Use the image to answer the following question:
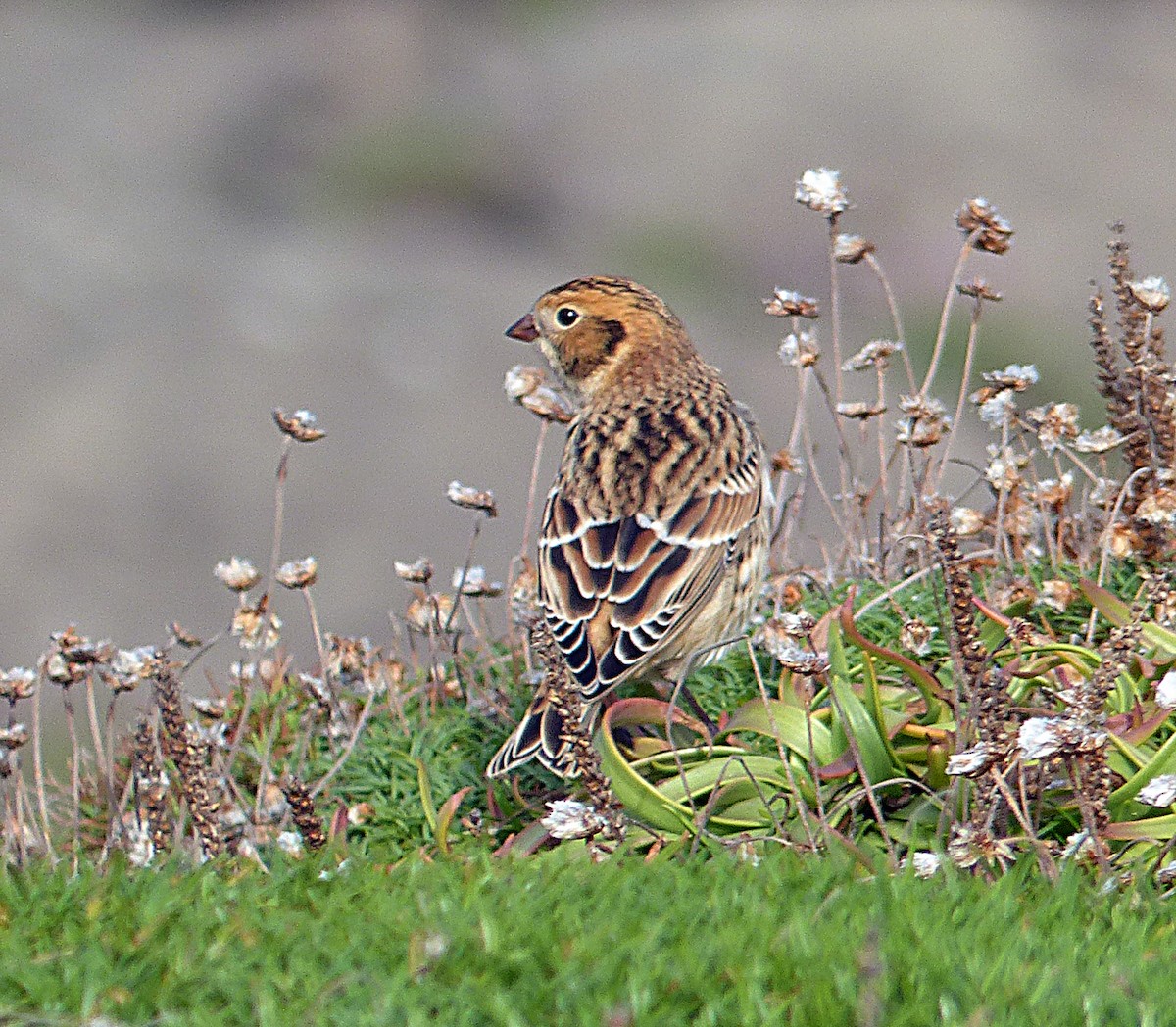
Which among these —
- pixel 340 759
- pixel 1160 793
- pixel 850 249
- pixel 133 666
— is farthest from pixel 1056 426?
pixel 133 666

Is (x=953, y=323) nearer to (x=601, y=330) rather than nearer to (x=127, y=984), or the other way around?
(x=601, y=330)

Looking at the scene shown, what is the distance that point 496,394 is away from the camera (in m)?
11.5

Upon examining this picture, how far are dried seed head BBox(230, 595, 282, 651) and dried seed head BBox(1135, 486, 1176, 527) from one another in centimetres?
240

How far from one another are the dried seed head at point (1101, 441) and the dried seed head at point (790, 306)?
87 centimetres

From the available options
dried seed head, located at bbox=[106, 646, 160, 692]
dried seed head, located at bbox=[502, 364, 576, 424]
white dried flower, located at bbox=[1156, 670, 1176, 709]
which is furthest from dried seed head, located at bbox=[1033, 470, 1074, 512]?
dried seed head, located at bbox=[106, 646, 160, 692]

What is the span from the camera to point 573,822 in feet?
11.2

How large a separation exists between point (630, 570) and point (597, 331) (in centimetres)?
124

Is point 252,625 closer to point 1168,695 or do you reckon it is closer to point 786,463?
point 786,463

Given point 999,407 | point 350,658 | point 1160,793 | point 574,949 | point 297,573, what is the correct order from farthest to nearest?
point 350,658, point 999,407, point 297,573, point 1160,793, point 574,949

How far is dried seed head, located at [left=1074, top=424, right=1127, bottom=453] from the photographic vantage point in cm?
468

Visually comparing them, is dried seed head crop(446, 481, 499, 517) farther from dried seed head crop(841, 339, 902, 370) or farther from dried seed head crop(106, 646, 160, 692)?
dried seed head crop(841, 339, 902, 370)

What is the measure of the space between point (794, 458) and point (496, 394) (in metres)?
6.12

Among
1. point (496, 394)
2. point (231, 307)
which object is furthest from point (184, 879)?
point (231, 307)

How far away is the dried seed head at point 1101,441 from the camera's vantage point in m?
4.68
